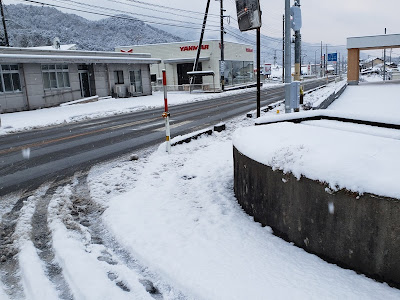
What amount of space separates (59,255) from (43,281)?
482 millimetres

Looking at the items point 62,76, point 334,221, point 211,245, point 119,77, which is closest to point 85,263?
point 211,245

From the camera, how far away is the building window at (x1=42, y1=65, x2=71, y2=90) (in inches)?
1024

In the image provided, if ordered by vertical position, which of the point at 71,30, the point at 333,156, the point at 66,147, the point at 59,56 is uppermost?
the point at 71,30

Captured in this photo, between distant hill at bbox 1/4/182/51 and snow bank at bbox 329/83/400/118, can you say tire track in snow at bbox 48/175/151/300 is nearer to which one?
snow bank at bbox 329/83/400/118

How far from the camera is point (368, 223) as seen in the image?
304 cm

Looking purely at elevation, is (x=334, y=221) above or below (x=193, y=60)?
below

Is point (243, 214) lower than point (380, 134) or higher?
lower

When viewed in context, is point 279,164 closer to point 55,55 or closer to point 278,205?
point 278,205

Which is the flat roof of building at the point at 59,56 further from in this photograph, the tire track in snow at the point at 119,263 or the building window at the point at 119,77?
the tire track in snow at the point at 119,263

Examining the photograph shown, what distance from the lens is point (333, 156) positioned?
3594mm

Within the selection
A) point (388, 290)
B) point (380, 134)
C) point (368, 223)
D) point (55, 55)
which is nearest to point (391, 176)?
point (368, 223)

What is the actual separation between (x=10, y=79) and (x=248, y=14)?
20.3 m

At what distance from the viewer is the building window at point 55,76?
26016 millimetres

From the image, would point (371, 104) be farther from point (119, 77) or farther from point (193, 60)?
point (193, 60)
